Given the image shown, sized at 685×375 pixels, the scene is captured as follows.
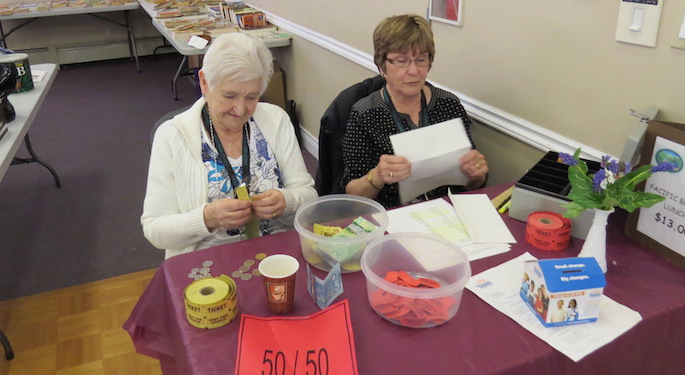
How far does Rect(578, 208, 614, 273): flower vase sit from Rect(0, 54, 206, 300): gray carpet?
2154 millimetres

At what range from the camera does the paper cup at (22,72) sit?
9.21 feet

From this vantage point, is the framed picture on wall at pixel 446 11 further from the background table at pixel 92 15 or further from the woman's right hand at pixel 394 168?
the background table at pixel 92 15

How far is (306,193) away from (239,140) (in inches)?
10.8

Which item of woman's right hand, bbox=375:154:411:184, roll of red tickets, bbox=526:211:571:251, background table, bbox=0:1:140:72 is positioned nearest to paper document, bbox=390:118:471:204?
woman's right hand, bbox=375:154:411:184

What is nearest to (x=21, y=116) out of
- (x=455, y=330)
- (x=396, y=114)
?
(x=396, y=114)

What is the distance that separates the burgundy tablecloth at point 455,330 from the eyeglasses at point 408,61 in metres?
0.64

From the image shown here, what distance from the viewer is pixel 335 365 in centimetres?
99

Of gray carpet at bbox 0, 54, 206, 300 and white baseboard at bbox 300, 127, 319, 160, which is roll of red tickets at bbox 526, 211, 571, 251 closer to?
gray carpet at bbox 0, 54, 206, 300

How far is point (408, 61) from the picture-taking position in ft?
5.78

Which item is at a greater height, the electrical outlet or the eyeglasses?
the electrical outlet

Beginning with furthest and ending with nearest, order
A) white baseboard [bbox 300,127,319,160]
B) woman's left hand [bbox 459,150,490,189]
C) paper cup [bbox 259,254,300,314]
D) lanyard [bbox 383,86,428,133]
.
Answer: white baseboard [bbox 300,127,319,160] < lanyard [bbox 383,86,428,133] < woman's left hand [bbox 459,150,490,189] < paper cup [bbox 259,254,300,314]

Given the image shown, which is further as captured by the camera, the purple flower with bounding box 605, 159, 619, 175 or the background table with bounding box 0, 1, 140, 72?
the background table with bounding box 0, 1, 140, 72

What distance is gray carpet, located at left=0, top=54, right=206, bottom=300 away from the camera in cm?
279

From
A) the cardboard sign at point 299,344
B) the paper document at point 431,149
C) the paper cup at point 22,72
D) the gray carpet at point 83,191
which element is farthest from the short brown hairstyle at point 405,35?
the paper cup at point 22,72
